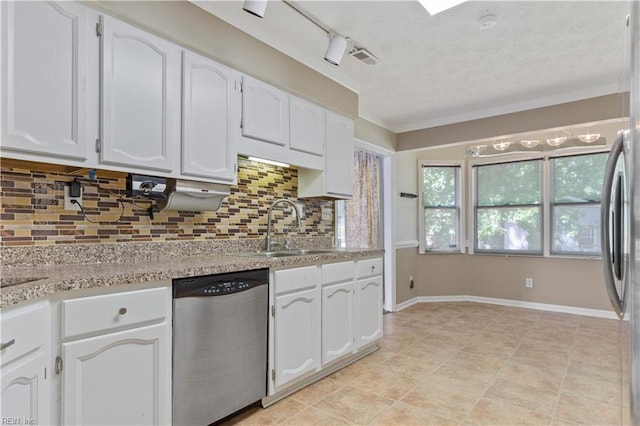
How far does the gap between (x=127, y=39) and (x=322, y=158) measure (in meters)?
1.63

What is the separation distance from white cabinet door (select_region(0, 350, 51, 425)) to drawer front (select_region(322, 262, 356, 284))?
163 cm

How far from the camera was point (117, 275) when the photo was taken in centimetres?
143

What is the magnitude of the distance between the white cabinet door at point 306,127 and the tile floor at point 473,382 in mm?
1770

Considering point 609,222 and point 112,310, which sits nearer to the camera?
point 609,222

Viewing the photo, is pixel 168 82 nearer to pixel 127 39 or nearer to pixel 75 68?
pixel 127 39

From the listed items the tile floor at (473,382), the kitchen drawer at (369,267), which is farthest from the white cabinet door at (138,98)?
the kitchen drawer at (369,267)

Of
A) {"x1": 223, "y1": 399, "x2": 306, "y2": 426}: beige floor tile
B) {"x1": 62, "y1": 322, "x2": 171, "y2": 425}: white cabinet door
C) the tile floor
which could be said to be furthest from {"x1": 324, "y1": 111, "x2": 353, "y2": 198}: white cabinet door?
{"x1": 62, "y1": 322, "x2": 171, "y2": 425}: white cabinet door

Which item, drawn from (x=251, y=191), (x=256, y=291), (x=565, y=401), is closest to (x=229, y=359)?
(x=256, y=291)

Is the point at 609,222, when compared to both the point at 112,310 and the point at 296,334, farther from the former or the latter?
the point at 112,310

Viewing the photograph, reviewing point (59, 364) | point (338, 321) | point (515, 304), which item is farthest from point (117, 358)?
point (515, 304)

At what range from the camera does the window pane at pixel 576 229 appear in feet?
14.4

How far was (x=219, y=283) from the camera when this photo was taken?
5.92ft

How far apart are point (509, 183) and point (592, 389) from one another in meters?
3.19

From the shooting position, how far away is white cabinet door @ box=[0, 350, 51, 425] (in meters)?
1.10
